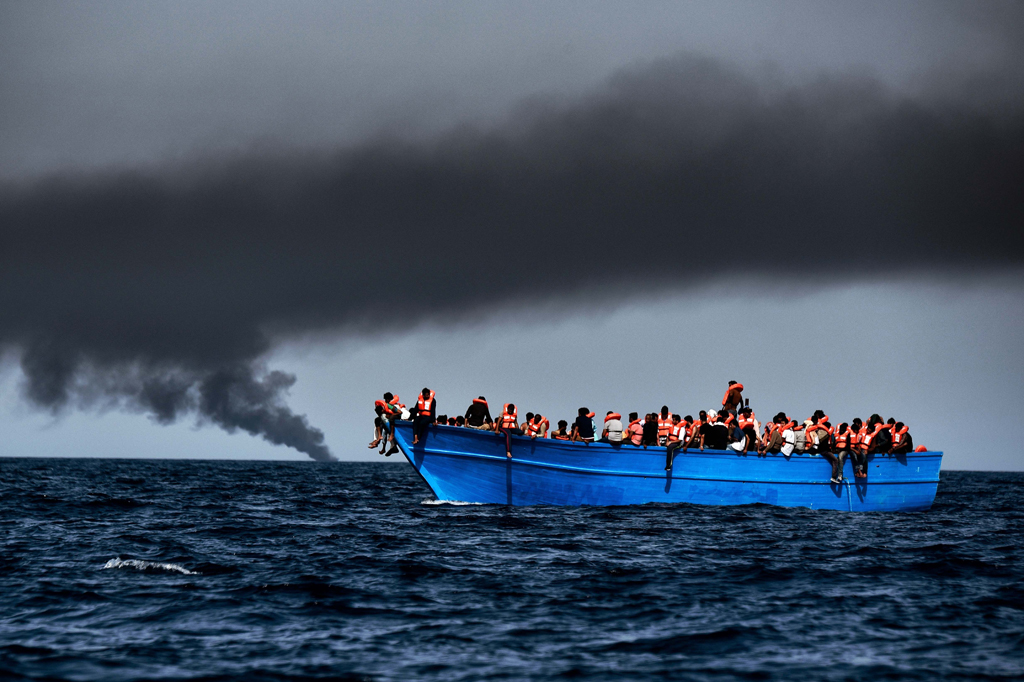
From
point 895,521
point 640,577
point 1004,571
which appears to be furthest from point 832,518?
point 640,577

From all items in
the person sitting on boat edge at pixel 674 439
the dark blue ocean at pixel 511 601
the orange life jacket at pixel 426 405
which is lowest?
the dark blue ocean at pixel 511 601

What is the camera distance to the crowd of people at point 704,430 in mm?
26734

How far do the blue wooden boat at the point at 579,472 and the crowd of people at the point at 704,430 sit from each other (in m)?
0.34

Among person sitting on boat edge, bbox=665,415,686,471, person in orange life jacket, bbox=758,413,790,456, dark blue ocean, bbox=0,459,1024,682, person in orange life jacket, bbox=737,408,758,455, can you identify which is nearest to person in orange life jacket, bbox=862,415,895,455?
person in orange life jacket, bbox=758,413,790,456

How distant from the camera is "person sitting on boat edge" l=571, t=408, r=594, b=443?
27.9 m

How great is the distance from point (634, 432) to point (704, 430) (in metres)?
2.77

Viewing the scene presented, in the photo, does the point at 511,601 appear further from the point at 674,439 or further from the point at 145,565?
the point at 674,439

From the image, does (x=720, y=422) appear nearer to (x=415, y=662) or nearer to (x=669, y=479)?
(x=669, y=479)

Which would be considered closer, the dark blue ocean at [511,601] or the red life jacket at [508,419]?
the dark blue ocean at [511,601]

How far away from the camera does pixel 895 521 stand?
28469 millimetres

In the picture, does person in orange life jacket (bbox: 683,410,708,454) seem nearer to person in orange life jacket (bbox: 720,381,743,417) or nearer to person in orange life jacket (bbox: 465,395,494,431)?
person in orange life jacket (bbox: 720,381,743,417)

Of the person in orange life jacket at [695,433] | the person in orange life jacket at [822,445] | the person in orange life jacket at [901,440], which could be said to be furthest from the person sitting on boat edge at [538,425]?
the person in orange life jacket at [901,440]

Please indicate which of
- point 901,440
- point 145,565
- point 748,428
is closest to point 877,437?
point 901,440

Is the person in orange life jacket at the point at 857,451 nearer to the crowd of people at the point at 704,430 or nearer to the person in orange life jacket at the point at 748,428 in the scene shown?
the crowd of people at the point at 704,430
